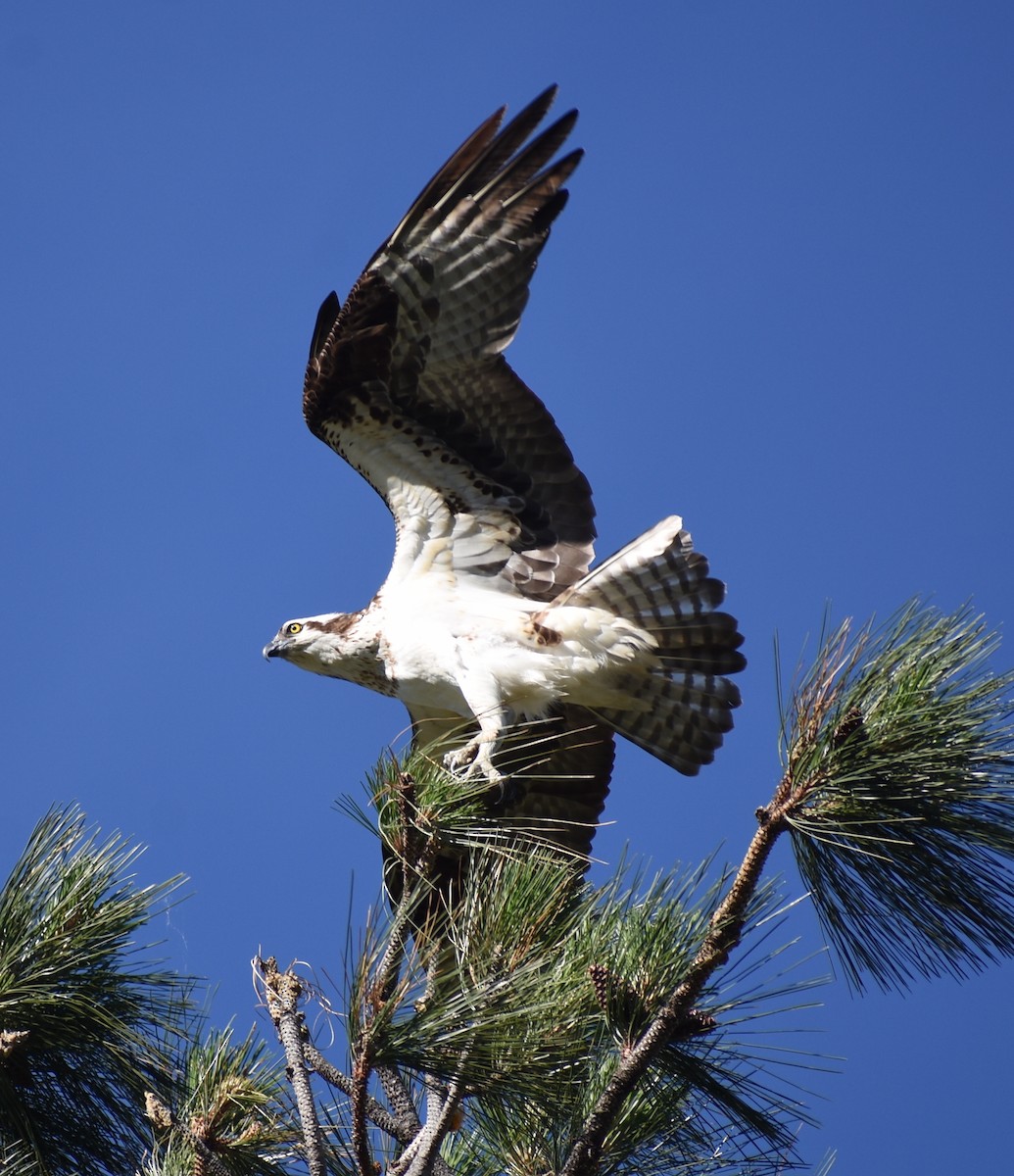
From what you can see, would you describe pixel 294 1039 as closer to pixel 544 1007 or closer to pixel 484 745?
pixel 544 1007

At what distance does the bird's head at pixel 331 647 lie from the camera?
618cm

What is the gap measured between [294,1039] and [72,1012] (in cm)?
57

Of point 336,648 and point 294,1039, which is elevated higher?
point 336,648

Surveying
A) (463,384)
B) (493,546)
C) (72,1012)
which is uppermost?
(463,384)

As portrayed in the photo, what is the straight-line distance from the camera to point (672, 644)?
5.95 metres

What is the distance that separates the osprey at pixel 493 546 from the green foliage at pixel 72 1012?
2042 mm

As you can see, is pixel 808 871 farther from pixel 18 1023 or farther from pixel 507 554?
pixel 507 554

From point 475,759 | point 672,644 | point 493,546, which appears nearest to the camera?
point 475,759

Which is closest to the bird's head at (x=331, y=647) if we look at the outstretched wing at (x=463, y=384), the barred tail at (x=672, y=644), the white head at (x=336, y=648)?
the white head at (x=336, y=648)

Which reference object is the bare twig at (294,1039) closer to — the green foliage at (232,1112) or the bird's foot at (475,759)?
the green foliage at (232,1112)

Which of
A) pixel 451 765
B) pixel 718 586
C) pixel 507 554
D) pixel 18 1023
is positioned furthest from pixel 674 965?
pixel 507 554

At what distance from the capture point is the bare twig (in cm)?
324

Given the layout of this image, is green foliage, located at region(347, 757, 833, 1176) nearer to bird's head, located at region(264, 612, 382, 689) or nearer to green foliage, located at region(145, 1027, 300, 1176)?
green foliage, located at region(145, 1027, 300, 1176)

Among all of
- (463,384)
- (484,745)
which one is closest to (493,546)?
(463,384)
